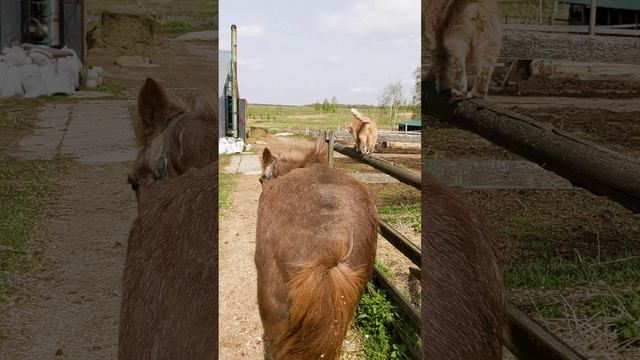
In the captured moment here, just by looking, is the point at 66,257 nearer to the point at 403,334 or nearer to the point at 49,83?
the point at 49,83

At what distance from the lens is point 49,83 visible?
111cm

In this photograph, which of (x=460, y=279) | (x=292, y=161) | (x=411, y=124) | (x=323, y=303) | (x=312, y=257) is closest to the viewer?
(x=460, y=279)

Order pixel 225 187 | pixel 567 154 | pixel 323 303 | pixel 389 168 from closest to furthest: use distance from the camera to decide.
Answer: pixel 567 154
pixel 323 303
pixel 389 168
pixel 225 187

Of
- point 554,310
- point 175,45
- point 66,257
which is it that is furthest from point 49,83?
point 554,310

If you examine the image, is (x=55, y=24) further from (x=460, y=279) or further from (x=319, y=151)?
(x=319, y=151)

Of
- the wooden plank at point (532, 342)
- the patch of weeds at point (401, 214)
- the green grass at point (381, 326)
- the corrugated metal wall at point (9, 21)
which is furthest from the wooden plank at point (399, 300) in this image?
the corrugated metal wall at point (9, 21)

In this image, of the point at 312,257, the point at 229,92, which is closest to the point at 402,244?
the point at 312,257

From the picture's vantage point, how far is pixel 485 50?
0.89 metres

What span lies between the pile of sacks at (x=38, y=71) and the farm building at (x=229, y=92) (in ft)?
1.21

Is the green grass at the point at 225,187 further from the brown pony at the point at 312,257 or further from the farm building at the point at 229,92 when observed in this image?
the brown pony at the point at 312,257

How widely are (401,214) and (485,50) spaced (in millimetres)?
1936

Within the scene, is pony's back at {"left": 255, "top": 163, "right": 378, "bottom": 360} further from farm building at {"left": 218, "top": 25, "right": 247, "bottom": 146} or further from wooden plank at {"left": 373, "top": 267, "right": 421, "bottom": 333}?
farm building at {"left": 218, "top": 25, "right": 247, "bottom": 146}

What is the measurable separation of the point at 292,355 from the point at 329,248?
39 cm

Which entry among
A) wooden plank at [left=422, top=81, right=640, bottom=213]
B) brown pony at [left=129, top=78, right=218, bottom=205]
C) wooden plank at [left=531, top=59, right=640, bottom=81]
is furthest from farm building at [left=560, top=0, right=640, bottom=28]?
brown pony at [left=129, top=78, right=218, bottom=205]
